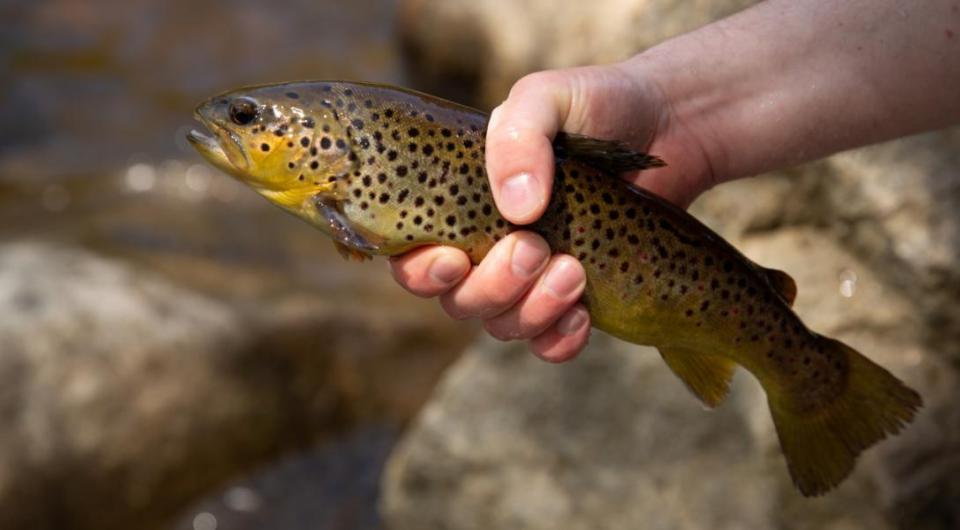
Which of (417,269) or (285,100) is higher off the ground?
(285,100)

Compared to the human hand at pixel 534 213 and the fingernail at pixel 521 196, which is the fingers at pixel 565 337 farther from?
→ the fingernail at pixel 521 196

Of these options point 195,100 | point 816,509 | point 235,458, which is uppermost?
point 816,509

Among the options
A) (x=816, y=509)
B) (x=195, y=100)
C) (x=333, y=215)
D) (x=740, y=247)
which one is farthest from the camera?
(x=195, y=100)

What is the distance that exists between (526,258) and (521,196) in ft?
0.60

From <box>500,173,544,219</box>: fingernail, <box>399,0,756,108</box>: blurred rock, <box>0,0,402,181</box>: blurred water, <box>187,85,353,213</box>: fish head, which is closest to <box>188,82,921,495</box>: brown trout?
<box>187,85,353,213</box>: fish head

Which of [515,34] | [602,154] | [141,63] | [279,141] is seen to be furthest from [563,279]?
[141,63]

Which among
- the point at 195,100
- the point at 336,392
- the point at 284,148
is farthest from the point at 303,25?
the point at 284,148

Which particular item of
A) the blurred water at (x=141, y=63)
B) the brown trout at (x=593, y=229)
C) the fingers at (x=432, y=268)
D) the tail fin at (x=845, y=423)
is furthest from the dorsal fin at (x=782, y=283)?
the blurred water at (x=141, y=63)

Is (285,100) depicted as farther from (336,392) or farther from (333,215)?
(336,392)

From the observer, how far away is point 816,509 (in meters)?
4.35

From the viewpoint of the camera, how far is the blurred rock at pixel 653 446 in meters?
4.32

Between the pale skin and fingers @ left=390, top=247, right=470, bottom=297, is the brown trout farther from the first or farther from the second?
the pale skin

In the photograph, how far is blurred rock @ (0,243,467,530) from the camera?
5.34m

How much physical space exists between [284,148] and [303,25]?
9324 mm
